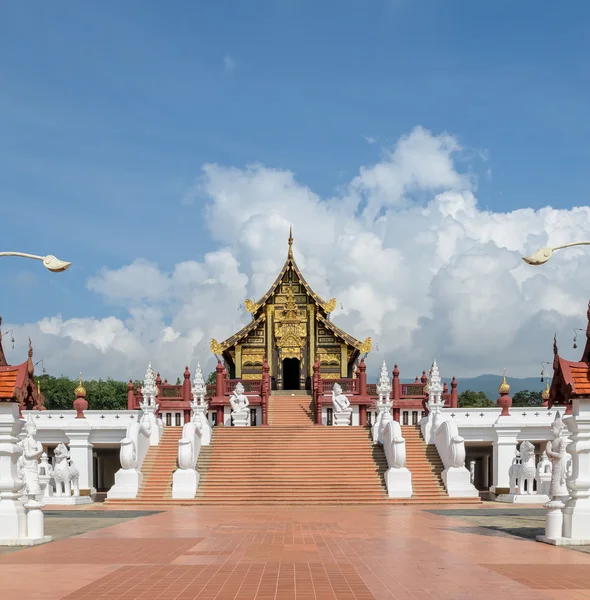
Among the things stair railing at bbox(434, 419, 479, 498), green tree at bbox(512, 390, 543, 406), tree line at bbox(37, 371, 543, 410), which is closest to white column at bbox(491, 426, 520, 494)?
stair railing at bbox(434, 419, 479, 498)

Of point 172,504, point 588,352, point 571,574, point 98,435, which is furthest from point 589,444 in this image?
point 98,435

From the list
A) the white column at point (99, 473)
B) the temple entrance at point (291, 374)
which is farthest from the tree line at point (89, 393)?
the white column at point (99, 473)

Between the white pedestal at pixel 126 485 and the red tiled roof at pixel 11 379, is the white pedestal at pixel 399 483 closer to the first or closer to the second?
the white pedestal at pixel 126 485

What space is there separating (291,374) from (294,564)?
3307 cm

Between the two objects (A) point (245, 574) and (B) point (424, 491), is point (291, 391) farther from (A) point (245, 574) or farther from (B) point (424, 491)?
(A) point (245, 574)

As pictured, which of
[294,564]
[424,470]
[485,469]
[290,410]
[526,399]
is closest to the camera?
[294,564]

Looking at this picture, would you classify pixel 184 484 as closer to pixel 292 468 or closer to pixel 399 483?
pixel 292 468

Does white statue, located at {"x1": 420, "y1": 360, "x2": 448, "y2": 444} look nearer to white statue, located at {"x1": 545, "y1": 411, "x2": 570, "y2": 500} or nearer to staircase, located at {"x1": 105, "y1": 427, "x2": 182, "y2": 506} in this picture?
staircase, located at {"x1": 105, "y1": 427, "x2": 182, "y2": 506}

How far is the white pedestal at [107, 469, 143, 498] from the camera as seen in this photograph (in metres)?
23.3

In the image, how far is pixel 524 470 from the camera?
77.8 ft

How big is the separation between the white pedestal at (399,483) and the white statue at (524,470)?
123 inches

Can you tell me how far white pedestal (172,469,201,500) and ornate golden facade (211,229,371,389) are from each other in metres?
18.5

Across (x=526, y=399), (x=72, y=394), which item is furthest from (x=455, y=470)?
(x=526, y=399)

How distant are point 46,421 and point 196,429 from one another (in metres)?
5.26
